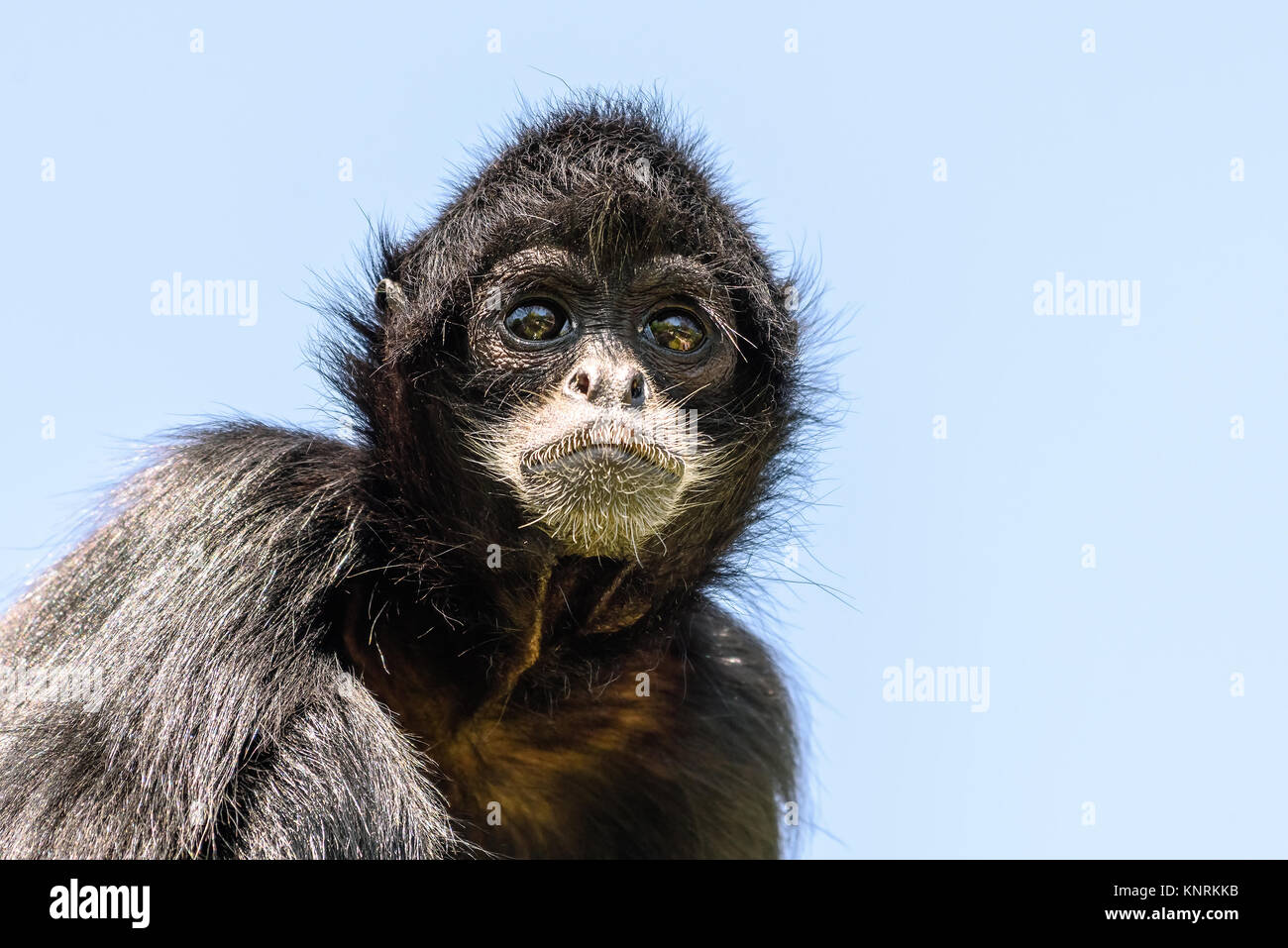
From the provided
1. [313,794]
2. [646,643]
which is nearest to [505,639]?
[646,643]

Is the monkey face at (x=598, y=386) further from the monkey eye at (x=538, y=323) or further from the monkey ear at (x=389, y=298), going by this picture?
the monkey ear at (x=389, y=298)

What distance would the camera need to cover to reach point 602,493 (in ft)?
35.4

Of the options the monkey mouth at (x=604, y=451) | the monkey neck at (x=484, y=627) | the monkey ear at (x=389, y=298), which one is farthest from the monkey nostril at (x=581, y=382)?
A: the monkey ear at (x=389, y=298)

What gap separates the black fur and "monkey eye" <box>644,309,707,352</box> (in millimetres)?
406

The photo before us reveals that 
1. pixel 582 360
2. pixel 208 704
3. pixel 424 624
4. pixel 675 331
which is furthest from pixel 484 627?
pixel 675 331

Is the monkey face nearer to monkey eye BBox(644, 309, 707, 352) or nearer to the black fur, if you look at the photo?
monkey eye BBox(644, 309, 707, 352)

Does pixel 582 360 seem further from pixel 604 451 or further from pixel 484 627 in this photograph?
pixel 484 627

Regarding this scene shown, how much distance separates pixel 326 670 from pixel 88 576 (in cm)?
217

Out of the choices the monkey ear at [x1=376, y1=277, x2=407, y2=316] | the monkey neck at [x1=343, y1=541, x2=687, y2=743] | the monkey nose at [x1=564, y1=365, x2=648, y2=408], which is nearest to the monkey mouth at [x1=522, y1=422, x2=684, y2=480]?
the monkey nose at [x1=564, y1=365, x2=648, y2=408]

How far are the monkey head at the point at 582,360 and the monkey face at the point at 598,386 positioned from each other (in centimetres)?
1

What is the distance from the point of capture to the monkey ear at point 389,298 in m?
11.9

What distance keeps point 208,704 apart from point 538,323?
3.56 m

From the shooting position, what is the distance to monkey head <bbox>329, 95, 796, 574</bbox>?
10.9m
